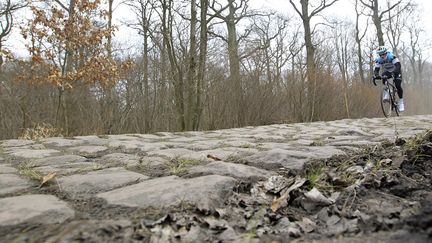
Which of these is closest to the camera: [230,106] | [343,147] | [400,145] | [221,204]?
[221,204]

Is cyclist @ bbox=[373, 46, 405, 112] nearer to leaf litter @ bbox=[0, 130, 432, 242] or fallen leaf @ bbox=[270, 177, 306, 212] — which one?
leaf litter @ bbox=[0, 130, 432, 242]

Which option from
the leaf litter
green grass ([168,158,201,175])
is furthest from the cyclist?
the leaf litter

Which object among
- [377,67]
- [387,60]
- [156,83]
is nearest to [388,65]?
[387,60]

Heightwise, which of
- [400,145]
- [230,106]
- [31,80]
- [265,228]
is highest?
[31,80]

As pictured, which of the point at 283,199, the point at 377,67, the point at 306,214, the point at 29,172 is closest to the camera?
the point at 306,214

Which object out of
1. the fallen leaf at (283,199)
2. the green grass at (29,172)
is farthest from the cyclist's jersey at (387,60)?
the green grass at (29,172)

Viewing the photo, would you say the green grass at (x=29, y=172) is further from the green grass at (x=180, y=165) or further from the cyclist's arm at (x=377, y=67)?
the cyclist's arm at (x=377, y=67)

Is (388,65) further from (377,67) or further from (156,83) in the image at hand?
(156,83)

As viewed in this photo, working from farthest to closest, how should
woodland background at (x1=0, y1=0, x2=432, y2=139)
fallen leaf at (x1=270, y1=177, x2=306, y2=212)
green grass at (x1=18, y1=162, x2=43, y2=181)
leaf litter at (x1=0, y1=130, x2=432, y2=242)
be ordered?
woodland background at (x1=0, y1=0, x2=432, y2=139), green grass at (x1=18, y1=162, x2=43, y2=181), fallen leaf at (x1=270, y1=177, x2=306, y2=212), leaf litter at (x1=0, y1=130, x2=432, y2=242)

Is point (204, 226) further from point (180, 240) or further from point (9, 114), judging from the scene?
point (9, 114)

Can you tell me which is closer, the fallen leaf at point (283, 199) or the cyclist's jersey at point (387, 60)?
the fallen leaf at point (283, 199)

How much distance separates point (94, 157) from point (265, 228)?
212cm

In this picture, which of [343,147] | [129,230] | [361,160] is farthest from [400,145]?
[129,230]

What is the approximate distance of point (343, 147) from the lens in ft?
10.1
